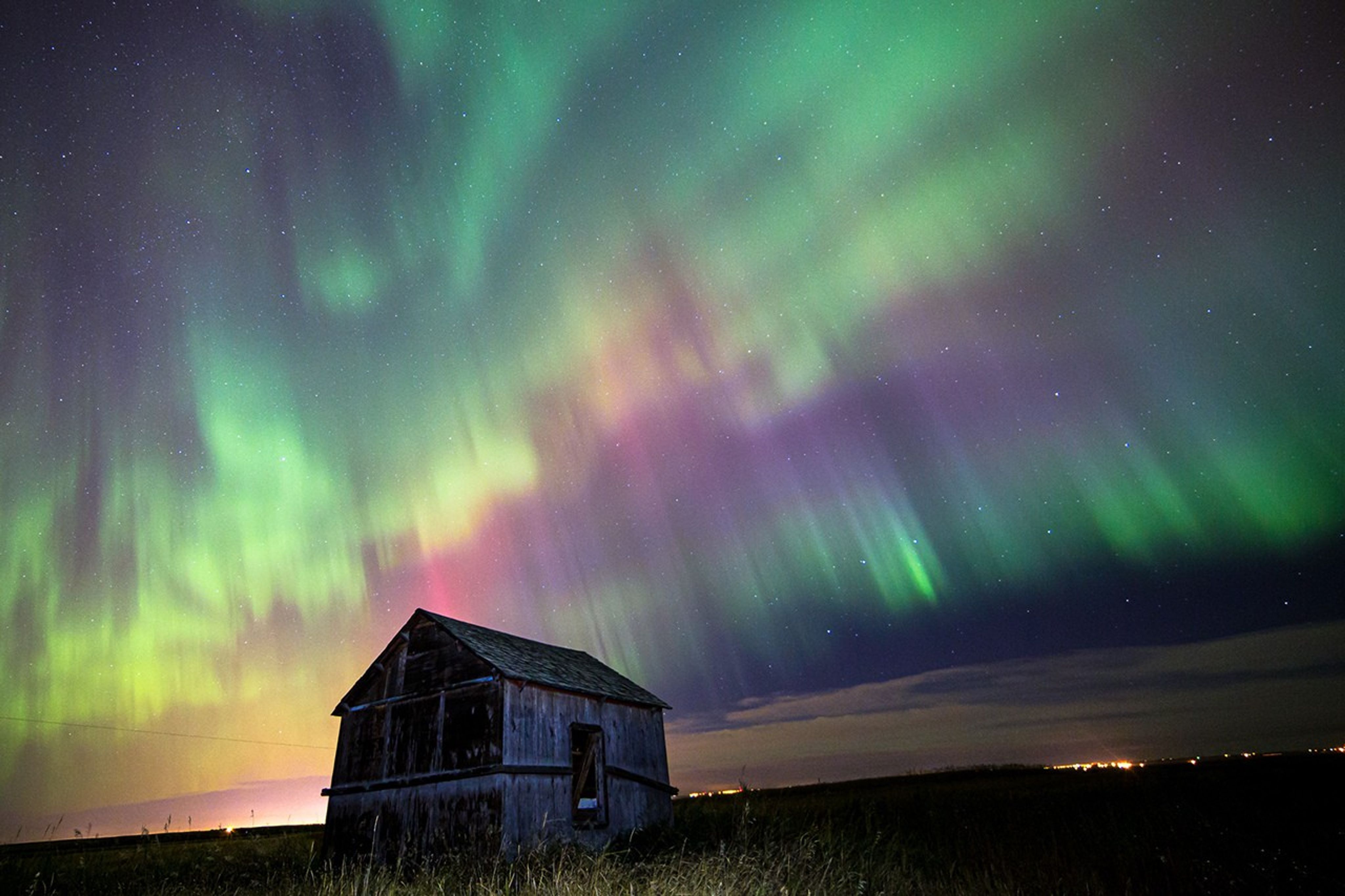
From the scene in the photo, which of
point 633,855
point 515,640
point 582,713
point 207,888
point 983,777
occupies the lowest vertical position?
point 983,777

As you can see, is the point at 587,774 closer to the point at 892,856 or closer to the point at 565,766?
the point at 565,766

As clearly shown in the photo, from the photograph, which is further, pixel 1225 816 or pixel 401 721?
pixel 401 721

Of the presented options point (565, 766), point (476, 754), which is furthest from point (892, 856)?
point (476, 754)

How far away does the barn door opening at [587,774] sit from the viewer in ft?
59.3

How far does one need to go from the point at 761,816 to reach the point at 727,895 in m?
13.1

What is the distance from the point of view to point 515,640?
22250 millimetres

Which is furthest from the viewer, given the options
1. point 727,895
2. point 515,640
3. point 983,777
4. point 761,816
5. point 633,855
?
point 983,777

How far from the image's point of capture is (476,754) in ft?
54.3

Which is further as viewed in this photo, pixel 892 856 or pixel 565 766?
pixel 565 766

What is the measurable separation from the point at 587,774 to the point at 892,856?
10035 mm

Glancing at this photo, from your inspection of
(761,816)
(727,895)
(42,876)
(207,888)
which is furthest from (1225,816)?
(42,876)

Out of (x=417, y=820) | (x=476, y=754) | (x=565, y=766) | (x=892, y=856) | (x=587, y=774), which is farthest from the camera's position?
(x=587, y=774)

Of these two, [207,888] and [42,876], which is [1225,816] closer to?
[207,888]

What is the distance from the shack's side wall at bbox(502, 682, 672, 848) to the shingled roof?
0.29 metres
